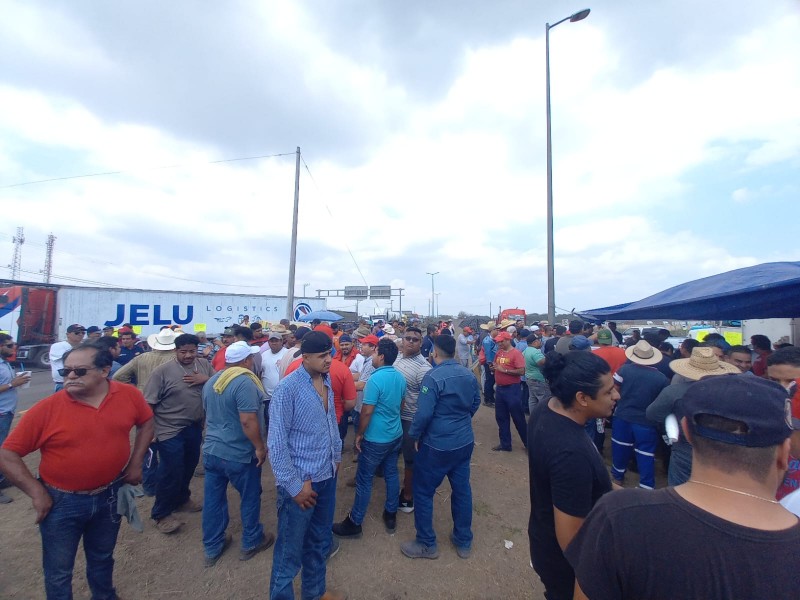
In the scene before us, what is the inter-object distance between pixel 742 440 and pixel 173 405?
14.6 ft

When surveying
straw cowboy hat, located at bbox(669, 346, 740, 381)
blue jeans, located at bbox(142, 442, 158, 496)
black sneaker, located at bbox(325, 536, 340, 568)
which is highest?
straw cowboy hat, located at bbox(669, 346, 740, 381)

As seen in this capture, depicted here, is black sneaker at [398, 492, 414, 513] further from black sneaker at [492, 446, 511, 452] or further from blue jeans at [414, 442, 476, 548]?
black sneaker at [492, 446, 511, 452]

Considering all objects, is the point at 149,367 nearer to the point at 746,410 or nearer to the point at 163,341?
the point at 163,341

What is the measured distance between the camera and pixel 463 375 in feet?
11.8

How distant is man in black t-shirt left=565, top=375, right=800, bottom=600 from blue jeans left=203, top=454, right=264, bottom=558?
3.05m

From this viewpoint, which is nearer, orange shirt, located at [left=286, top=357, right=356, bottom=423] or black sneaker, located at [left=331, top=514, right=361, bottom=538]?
black sneaker, located at [left=331, top=514, right=361, bottom=538]

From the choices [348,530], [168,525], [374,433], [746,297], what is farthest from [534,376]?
[168,525]

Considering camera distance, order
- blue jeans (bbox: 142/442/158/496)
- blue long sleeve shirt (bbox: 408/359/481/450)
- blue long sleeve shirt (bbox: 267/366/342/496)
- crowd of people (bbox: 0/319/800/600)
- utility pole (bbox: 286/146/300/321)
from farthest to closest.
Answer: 1. utility pole (bbox: 286/146/300/321)
2. blue jeans (bbox: 142/442/158/496)
3. blue long sleeve shirt (bbox: 408/359/481/450)
4. blue long sleeve shirt (bbox: 267/366/342/496)
5. crowd of people (bbox: 0/319/800/600)

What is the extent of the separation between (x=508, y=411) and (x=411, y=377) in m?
2.78

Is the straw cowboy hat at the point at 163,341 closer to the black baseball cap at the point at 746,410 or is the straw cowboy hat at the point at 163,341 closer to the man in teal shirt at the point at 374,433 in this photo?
the man in teal shirt at the point at 374,433

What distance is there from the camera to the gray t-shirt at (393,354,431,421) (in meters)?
4.35

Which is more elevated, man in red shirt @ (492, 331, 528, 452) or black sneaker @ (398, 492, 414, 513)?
man in red shirt @ (492, 331, 528, 452)

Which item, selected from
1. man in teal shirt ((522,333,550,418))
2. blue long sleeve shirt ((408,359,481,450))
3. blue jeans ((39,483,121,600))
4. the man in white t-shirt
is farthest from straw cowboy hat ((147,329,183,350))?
man in teal shirt ((522,333,550,418))

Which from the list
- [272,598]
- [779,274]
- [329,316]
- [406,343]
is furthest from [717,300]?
[329,316]
